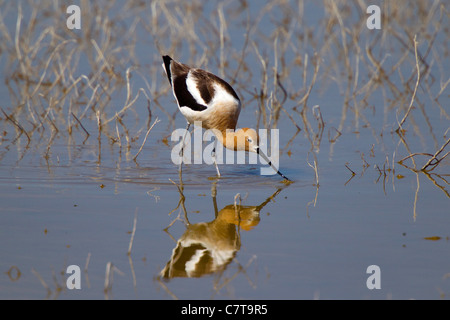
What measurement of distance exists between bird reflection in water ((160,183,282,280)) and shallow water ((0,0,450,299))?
17 millimetres

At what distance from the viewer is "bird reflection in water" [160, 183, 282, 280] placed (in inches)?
200

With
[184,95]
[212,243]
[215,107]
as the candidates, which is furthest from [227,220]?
[184,95]

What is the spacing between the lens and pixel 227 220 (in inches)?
247

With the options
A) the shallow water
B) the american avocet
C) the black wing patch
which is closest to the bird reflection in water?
the shallow water

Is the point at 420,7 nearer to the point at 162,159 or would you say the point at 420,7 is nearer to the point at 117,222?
the point at 162,159

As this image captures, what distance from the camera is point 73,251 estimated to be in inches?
210

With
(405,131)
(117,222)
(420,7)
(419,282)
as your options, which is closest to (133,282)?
(117,222)

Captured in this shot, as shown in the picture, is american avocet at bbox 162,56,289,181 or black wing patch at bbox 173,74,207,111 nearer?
american avocet at bbox 162,56,289,181

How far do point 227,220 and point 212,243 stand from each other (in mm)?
632

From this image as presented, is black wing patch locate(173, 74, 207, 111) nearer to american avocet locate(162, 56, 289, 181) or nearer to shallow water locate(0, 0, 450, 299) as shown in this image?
american avocet locate(162, 56, 289, 181)

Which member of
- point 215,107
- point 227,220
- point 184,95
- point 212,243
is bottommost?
point 212,243

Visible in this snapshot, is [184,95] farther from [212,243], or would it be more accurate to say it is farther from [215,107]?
[212,243]

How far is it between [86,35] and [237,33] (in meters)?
2.90

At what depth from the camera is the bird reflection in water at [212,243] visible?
200 inches
